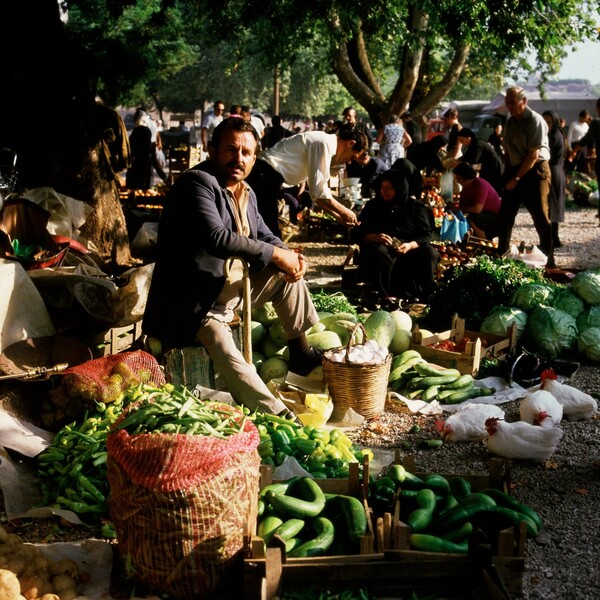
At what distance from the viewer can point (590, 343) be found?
267 inches

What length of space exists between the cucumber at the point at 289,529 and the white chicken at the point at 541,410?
2.09 m

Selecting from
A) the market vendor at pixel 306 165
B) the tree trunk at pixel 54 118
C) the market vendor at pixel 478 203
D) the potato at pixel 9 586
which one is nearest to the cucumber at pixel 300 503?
the potato at pixel 9 586

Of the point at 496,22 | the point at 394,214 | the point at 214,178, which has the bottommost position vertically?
the point at 394,214

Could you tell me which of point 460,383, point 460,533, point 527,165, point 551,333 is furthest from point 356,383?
point 527,165

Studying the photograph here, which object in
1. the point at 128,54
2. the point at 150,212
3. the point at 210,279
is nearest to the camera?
the point at 210,279

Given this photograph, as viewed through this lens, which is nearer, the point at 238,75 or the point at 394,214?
the point at 394,214

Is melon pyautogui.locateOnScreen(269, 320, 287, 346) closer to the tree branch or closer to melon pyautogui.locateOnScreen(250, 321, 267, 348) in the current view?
melon pyautogui.locateOnScreen(250, 321, 267, 348)

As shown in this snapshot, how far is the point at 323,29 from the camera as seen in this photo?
1773 cm

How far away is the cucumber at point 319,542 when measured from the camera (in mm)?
3344

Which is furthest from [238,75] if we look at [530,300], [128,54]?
[530,300]

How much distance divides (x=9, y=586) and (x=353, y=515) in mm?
1425

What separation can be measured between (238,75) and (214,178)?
54.7 metres

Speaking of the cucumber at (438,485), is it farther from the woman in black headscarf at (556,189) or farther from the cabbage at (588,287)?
the woman in black headscarf at (556,189)

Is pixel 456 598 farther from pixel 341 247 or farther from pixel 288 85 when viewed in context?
pixel 288 85
